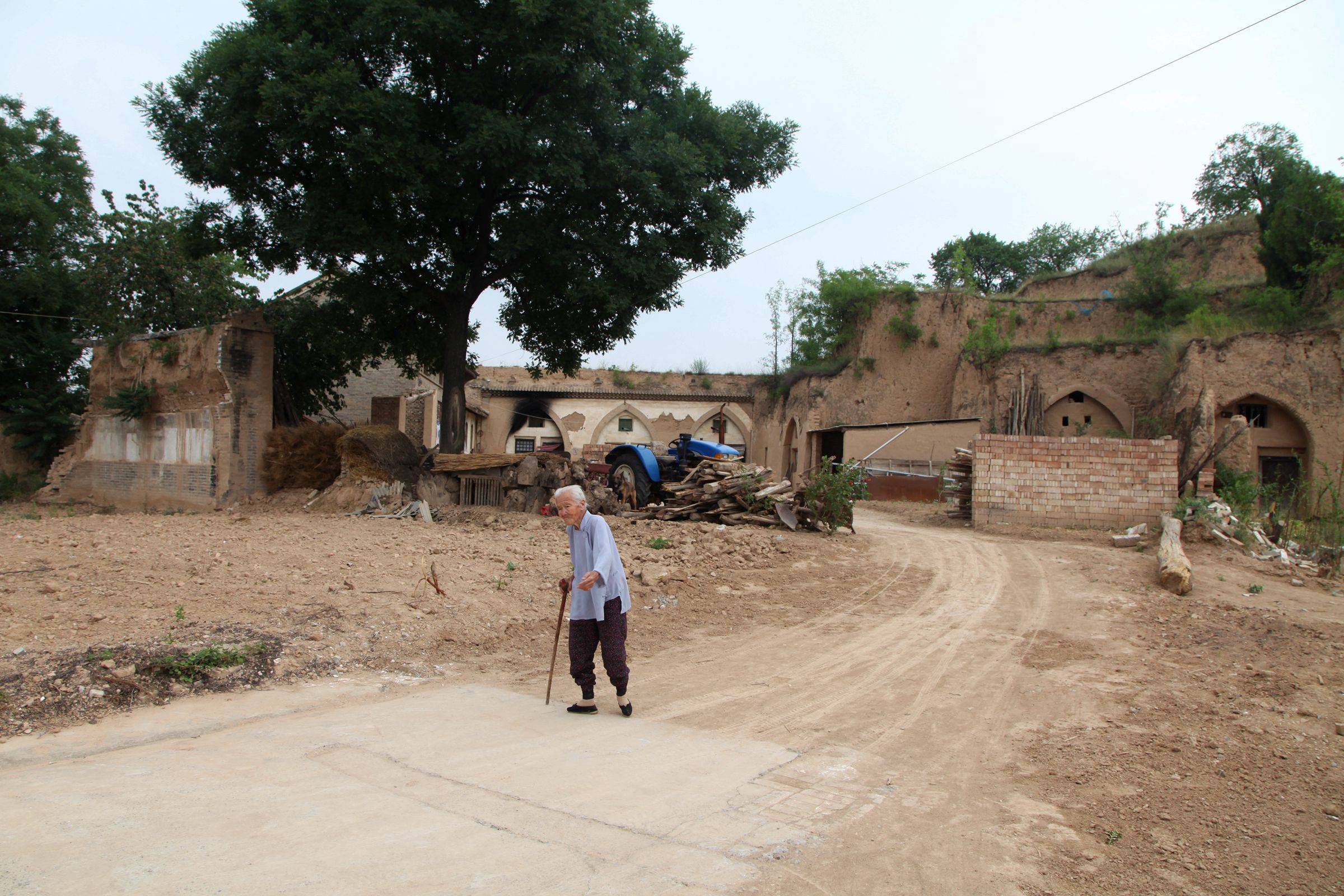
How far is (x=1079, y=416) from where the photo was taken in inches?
1086

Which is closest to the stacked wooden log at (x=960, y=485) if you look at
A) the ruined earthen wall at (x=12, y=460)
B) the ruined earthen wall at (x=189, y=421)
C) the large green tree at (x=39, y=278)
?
the ruined earthen wall at (x=189, y=421)

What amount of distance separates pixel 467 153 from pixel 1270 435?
22112 millimetres

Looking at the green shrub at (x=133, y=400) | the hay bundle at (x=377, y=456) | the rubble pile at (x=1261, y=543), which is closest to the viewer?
the rubble pile at (x=1261, y=543)

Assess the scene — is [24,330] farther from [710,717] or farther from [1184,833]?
[1184,833]

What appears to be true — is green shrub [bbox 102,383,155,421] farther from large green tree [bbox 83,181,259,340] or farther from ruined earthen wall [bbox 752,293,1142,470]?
ruined earthen wall [bbox 752,293,1142,470]

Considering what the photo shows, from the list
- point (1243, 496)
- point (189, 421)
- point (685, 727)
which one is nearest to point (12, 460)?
point (189, 421)

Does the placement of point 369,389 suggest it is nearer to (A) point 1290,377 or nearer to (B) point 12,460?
(B) point 12,460

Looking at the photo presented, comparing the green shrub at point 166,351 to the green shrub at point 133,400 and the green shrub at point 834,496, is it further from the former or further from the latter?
the green shrub at point 834,496

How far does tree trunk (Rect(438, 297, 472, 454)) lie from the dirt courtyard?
7.48 metres

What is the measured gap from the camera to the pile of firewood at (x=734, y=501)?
1422 cm

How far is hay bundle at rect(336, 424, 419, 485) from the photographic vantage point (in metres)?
16.1

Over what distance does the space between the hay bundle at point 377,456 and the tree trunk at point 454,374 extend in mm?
816

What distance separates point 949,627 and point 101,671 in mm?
7399

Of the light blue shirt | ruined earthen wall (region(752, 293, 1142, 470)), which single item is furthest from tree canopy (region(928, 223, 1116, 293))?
the light blue shirt
